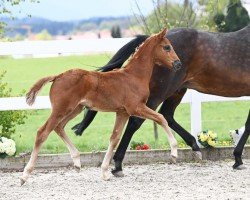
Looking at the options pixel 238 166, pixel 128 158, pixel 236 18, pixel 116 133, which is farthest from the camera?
pixel 236 18

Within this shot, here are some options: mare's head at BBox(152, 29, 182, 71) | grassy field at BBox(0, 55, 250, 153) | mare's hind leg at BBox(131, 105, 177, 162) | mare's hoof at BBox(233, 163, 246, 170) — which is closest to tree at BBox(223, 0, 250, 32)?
grassy field at BBox(0, 55, 250, 153)

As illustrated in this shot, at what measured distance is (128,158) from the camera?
388 inches

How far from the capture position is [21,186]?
8.39m

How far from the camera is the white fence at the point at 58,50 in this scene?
9930mm

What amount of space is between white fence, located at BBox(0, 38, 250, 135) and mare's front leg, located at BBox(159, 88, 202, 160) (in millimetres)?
357

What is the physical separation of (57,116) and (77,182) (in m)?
0.93

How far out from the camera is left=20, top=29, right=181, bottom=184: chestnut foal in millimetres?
8039

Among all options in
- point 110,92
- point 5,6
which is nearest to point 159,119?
point 110,92

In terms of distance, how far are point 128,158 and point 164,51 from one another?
188cm

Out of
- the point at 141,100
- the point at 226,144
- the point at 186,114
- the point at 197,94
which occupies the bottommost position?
the point at 186,114

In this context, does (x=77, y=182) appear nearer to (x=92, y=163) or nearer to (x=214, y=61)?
(x=92, y=163)

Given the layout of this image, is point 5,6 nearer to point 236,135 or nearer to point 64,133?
point 64,133

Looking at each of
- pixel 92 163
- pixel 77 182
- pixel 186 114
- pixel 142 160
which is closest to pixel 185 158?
pixel 142 160

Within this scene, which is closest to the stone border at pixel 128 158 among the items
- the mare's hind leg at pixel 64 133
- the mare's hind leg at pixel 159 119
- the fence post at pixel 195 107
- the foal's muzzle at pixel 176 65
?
the fence post at pixel 195 107
